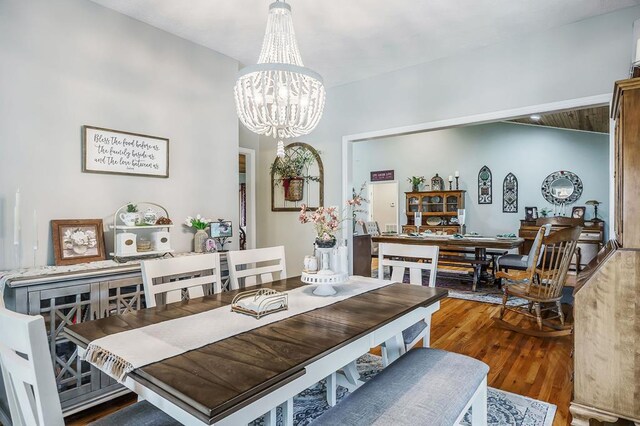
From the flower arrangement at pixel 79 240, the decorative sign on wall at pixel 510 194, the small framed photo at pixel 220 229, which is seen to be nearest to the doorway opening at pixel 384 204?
the decorative sign on wall at pixel 510 194

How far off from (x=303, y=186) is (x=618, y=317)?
352 cm

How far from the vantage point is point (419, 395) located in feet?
4.76

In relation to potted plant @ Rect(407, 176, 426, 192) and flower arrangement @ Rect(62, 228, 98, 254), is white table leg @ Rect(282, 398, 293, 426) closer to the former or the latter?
flower arrangement @ Rect(62, 228, 98, 254)

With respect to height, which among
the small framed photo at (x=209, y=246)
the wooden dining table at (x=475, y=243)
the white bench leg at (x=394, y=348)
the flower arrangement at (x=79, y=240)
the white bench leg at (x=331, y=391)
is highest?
the flower arrangement at (x=79, y=240)

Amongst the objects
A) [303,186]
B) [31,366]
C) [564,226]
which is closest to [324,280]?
[31,366]

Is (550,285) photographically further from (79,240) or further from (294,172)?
(79,240)

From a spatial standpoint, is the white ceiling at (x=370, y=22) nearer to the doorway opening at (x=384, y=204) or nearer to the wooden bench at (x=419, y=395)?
the wooden bench at (x=419, y=395)

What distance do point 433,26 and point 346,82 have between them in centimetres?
150

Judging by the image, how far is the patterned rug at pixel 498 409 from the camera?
208 centimetres

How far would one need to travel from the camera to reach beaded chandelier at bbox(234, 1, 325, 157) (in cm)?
207

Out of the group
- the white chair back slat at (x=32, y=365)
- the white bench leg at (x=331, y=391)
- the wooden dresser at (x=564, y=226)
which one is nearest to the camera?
the white chair back slat at (x=32, y=365)

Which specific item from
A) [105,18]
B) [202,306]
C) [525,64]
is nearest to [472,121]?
[525,64]

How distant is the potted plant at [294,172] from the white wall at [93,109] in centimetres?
124

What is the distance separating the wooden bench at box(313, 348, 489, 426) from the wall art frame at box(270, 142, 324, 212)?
306 centimetres
